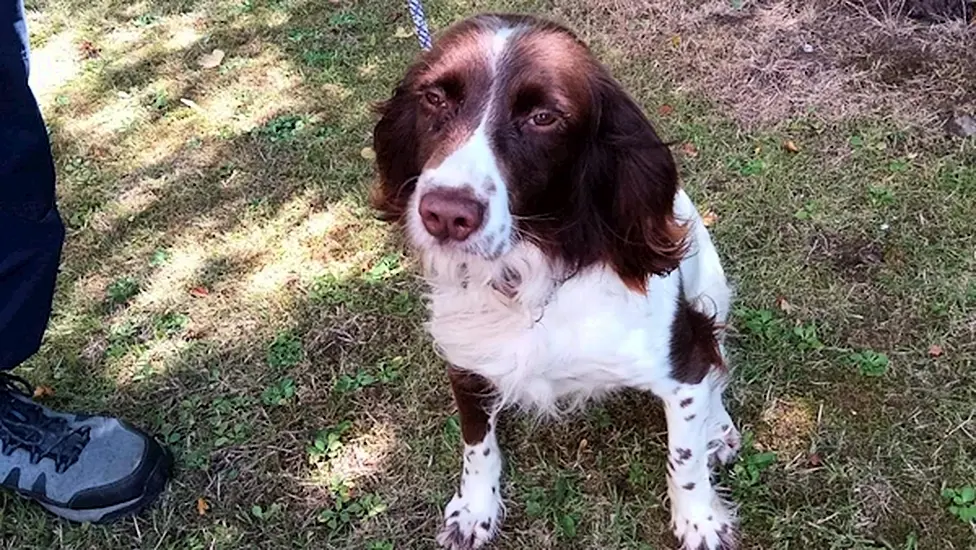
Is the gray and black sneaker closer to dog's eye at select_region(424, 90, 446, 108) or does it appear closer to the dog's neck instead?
the dog's neck

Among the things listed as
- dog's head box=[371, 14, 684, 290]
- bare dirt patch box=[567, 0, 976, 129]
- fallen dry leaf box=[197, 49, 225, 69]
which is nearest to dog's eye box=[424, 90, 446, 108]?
dog's head box=[371, 14, 684, 290]

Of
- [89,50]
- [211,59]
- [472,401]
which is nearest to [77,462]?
[472,401]

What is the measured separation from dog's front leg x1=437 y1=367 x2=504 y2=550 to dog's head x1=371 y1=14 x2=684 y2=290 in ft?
2.17

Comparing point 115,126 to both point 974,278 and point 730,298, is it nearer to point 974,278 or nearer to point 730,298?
point 730,298

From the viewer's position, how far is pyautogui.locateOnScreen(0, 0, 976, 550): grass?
285cm

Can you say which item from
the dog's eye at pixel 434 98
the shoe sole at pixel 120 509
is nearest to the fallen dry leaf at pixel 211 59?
the shoe sole at pixel 120 509

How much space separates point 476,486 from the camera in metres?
2.79

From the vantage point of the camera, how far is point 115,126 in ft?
15.5

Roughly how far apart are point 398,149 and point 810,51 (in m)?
2.78

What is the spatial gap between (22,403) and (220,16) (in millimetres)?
3070

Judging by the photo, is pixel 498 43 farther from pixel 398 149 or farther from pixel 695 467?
pixel 695 467

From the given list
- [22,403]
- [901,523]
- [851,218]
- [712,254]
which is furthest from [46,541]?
[851,218]

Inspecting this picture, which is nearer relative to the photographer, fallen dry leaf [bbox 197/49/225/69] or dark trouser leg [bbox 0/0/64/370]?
dark trouser leg [bbox 0/0/64/370]

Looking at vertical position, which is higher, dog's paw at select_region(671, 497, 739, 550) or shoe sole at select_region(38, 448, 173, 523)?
dog's paw at select_region(671, 497, 739, 550)
